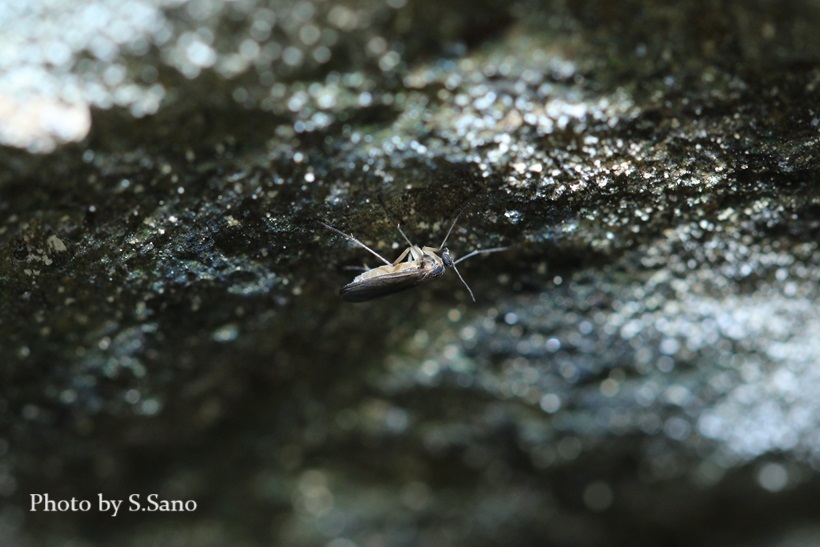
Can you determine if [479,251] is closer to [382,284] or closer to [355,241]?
[382,284]

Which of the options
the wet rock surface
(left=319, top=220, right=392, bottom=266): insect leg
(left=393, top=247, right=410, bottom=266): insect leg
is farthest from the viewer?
(left=393, top=247, right=410, bottom=266): insect leg

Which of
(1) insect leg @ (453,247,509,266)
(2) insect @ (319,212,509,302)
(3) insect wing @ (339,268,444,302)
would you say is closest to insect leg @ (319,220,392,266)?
(2) insect @ (319,212,509,302)

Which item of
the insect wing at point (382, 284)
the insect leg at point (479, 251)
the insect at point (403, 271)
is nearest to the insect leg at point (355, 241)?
the insect at point (403, 271)

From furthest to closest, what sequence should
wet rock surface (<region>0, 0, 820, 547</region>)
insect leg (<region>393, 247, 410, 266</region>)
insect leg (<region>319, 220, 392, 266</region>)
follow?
insect leg (<region>393, 247, 410, 266</region>)
insect leg (<region>319, 220, 392, 266</region>)
wet rock surface (<region>0, 0, 820, 547</region>)

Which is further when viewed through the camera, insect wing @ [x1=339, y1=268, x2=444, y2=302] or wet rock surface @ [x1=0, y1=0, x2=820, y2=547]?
insect wing @ [x1=339, y1=268, x2=444, y2=302]

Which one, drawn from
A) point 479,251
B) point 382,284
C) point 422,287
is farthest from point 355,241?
point 479,251

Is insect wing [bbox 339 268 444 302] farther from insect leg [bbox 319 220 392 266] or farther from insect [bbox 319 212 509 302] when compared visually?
insect leg [bbox 319 220 392 266]

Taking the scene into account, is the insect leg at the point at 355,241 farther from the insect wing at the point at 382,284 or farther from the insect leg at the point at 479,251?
the insect leg at the point at 479,251
